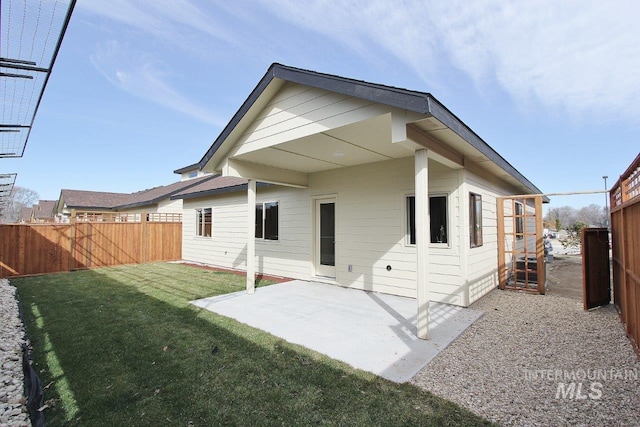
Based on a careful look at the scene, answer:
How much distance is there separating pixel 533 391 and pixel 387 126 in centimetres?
343

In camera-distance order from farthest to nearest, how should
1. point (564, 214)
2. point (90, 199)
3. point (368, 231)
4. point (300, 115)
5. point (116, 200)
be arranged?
point (564, 214)
point (116, 200)
point (90, 199)
point (368, 231)
point (300, 115)

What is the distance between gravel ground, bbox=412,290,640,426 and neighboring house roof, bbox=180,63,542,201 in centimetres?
280

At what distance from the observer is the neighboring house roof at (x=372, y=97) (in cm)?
342

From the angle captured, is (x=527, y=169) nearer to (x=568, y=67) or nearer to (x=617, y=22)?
(x=568, y=67)

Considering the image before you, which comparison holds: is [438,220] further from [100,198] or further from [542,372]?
[100,198]

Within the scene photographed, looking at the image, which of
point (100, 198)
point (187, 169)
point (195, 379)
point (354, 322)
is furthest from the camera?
point (100, 198)

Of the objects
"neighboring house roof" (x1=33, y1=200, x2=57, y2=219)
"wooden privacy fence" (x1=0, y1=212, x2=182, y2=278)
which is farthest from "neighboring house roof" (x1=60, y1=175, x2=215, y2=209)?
"neighboring house roof" (x1=33, y1=200, x2=57, y2=219)

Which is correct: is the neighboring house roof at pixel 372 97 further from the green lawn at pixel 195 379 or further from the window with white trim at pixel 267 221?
the window with white trim at pixel 267 221

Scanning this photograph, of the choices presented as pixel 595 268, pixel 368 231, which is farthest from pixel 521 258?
pixel 368 231

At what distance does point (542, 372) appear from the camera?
9.89ft

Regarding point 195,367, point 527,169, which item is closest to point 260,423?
point 195,367

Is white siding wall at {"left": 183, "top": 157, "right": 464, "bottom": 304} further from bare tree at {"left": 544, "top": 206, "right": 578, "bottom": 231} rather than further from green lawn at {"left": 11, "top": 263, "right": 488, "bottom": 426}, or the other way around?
bare tree at {"left": 544, "top": 206, "right": 578, "bottom": 231}

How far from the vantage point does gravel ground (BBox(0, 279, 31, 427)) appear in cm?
229

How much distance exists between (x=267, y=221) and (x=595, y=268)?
7754 millimetres
